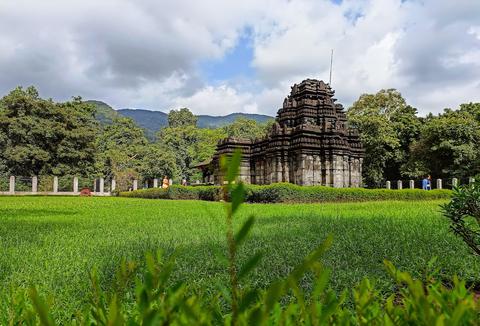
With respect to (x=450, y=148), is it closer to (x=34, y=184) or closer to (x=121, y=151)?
(x=34, y=184)

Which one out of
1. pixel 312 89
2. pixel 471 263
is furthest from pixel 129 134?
pixel 471 263

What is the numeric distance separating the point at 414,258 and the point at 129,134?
5225 cm

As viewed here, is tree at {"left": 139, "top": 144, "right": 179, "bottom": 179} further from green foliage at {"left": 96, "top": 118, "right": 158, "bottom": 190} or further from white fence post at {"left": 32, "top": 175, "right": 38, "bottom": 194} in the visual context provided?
white fence post at {"left": 32, "top": 175, "right": 38, "bottom": 194}

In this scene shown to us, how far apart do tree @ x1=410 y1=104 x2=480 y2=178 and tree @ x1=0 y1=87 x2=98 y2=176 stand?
26.5 metres

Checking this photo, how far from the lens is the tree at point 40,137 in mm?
32750

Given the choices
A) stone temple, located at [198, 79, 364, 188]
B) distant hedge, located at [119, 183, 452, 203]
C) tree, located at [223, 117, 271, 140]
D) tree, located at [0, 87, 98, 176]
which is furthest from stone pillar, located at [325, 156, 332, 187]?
tree, located at [223, 117, 271, 140]

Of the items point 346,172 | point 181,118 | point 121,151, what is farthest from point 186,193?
point 181,118

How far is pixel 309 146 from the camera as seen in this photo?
63.3 ft

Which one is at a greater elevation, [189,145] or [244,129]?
[244,129]

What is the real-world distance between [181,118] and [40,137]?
4284cm

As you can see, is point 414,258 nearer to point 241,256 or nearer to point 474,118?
point 241,256

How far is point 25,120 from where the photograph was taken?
32.8 metres

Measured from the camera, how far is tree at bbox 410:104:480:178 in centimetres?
2848

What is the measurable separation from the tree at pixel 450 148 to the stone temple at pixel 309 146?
10.9 meters
